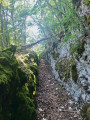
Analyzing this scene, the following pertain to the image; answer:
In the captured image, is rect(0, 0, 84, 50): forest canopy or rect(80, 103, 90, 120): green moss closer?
rect(80, 103, 90, 120): green moss

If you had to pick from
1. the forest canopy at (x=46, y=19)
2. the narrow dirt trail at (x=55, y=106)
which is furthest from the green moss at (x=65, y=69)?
the forest canopy at (x=46, y=19)

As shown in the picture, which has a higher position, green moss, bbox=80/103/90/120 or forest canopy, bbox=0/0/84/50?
forest canopy, bbox=0/0/84/50

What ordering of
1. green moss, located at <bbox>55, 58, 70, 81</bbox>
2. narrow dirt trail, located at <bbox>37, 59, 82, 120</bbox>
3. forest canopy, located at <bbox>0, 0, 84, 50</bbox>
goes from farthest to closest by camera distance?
green moss, located at <bbox>55, 58, 70, 81</bbox> < forest canopy, located at <bbox>0, 0, 84, 50</bbox> < narrow dirt trail, located at <bbox>37, 59, 82, 120</bbox>

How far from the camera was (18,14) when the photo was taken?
1730 centimetres

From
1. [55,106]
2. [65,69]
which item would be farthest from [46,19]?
[55,106]

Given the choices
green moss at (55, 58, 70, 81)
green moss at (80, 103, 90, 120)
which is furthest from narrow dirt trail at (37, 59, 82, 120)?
green moss at (55, 58, 70, 81)

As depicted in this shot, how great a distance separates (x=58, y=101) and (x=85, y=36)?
3802 millimetres

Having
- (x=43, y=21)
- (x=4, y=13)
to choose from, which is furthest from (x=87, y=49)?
(x=43, y=21)

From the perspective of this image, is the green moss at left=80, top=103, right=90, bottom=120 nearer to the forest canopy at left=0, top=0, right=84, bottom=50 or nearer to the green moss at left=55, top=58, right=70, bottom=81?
the green moss at left=55, top=58, right=70, bottom=81

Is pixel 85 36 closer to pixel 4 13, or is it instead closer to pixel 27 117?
pixel 27 117

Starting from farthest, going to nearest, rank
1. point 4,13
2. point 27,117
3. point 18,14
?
point 18,14 < point 4,13 < point 27,117

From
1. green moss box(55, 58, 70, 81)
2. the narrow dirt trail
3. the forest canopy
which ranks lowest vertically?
the narrow dirt trail

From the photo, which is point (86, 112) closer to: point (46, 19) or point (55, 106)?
point (55, 106)

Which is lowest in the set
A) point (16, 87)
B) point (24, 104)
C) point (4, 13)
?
point (24, 104)
